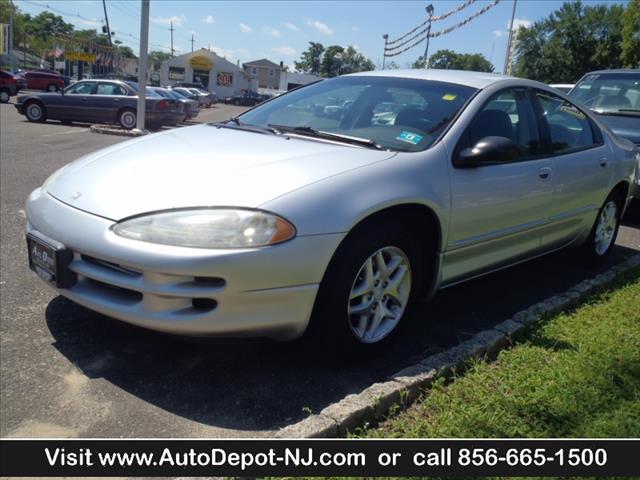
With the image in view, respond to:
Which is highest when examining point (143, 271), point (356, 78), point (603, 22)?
point (603, 22)

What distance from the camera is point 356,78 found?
4082 mm

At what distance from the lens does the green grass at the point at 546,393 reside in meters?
2.36

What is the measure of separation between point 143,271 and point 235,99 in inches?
2183

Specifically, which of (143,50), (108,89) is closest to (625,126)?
(143,50)

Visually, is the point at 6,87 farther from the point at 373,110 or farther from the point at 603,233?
the point at 603,233

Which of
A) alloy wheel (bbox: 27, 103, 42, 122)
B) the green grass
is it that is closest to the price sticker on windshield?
the green grass

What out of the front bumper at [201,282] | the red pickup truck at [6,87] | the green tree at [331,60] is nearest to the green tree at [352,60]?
the green tree at [331,60]

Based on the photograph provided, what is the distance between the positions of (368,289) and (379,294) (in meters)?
0.12

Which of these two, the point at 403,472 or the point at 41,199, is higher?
the point at 41,199

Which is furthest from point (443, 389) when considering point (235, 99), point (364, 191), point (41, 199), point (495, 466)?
point (235, 99)

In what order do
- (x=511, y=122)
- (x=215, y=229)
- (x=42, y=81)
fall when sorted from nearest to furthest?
(x=215, y=229) < (x=511, y=122) < (x=42, y=81)

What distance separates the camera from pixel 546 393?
262 centimetres

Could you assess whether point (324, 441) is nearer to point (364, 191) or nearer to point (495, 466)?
point (495, 466)

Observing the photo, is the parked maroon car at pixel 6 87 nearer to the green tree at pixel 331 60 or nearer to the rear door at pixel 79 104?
the rear door at pixel 79 104
